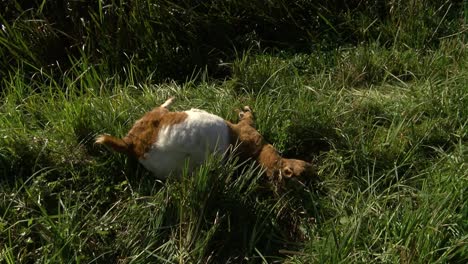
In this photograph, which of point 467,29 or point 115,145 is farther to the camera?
point 467,29

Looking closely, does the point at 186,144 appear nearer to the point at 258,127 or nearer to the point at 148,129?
the point at 148,129

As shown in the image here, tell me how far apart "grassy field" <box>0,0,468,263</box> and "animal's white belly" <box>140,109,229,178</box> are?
0.31ft

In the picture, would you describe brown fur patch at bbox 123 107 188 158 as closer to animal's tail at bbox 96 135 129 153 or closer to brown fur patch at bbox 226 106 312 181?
animal's tail at bbox 96 135 129 153

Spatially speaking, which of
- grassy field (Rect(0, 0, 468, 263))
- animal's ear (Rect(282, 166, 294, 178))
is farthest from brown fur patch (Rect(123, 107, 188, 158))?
animal's ear (Rect(282, 166, 294, 178))

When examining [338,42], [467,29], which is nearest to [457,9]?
[467,29]

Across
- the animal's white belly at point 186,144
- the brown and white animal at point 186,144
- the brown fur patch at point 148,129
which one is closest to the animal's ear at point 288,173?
Answer: the brown and white animal at point 186,144

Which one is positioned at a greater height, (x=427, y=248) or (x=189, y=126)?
(x=189, y=126)

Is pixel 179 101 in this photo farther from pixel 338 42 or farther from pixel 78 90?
pixel 338 42

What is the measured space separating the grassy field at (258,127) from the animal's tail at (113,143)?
14 centimetres

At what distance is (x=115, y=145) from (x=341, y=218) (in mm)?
984

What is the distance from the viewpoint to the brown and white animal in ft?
8.95

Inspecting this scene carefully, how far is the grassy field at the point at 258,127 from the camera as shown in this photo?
2555 millimetres

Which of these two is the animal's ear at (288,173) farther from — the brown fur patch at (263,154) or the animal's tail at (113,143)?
the animal's tail at (113,143)

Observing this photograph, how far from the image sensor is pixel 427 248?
7.65 ft
